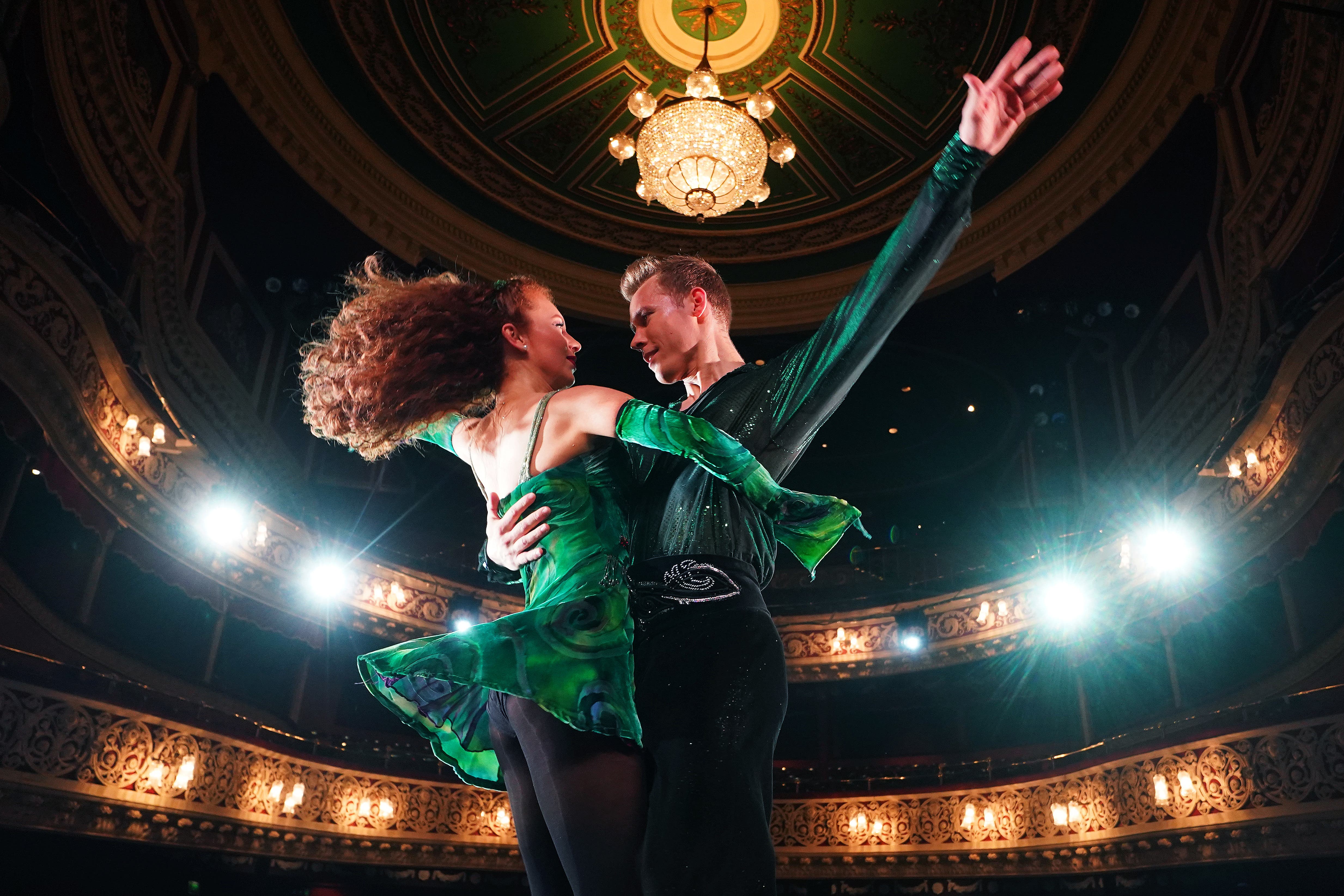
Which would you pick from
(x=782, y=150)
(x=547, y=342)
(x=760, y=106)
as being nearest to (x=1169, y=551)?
(x=782, y=150)

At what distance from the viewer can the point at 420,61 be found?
9.23 m

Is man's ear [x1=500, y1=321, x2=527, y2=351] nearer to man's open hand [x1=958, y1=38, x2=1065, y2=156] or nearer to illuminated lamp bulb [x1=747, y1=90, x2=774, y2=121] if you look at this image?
man's open hand [x1=958, y1=38, x2=1065, y2=156]

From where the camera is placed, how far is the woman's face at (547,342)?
155 centimetres

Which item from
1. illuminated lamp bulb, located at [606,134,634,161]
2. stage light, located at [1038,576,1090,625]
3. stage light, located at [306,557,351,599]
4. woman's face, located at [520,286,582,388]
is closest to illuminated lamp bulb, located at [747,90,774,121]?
illuminated lamp bulb, located at [606,134,634,161]

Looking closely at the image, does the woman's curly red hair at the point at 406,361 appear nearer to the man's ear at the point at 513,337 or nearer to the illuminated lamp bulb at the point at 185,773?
the man's ear at the point at 513,337

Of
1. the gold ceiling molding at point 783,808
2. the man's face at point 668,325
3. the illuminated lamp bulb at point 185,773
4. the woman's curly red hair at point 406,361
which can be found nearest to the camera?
the woman's curly red hair at point 406,361

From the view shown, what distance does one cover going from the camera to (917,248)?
1.37 m

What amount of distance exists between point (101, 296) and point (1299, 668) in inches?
391

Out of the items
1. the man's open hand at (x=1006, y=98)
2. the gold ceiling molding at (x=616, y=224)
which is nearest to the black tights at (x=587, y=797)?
the man's open hand at (x=1006, y=98)

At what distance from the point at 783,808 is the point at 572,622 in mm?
12418

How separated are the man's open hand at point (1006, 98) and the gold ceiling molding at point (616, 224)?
8.18 m

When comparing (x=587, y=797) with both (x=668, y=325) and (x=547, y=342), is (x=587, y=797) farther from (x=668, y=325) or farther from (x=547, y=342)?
(x=668, y=325)

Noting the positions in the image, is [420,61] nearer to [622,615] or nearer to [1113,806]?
[622,615]

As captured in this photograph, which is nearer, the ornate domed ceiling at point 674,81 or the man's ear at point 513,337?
the man's ear at point 513,337
